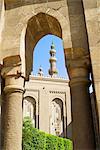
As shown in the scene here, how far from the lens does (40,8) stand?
6.29m

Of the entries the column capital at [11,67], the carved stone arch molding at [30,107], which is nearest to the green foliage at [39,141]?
the column capital at [11,67]

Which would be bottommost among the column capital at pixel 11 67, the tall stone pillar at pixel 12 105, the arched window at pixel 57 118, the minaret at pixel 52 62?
the tall stone pillar at pixel 12 105

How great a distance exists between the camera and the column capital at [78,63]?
18.7ft

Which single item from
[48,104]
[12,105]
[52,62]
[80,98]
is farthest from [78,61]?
[52,62]

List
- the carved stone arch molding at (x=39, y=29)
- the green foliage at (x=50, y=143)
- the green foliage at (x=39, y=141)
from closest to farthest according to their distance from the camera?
1. the carved stone arch molding at (x=39, y=29)
2. the green foliage at (x=39, y=141)
3. the green foliage at (x=50, y=143)

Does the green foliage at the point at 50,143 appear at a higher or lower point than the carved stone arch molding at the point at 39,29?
lower

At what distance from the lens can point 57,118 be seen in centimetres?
4856

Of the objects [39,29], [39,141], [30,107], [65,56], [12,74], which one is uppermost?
[30,107]

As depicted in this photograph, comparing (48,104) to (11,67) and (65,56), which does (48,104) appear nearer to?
(11,67)

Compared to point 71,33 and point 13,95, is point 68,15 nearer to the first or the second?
point 71,33

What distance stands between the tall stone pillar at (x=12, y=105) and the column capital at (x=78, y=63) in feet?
3.53

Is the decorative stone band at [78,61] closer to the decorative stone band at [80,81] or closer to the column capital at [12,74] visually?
the decorative stone band at [80,81]

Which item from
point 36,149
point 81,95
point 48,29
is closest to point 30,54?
point 48,29

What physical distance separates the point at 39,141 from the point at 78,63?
1876cm
